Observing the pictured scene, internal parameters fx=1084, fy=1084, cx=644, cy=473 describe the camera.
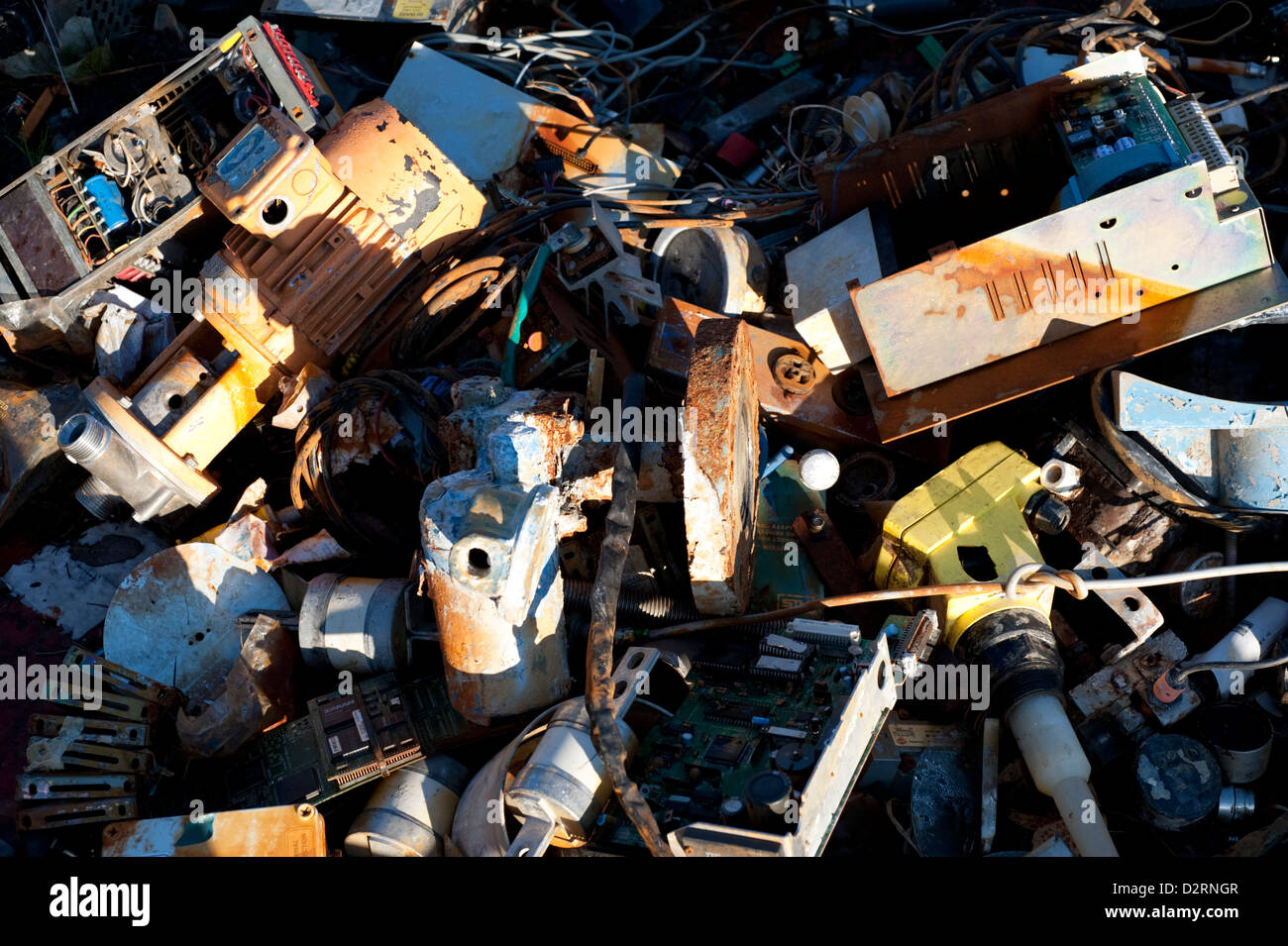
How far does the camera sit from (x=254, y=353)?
4.39m

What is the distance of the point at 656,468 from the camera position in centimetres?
367

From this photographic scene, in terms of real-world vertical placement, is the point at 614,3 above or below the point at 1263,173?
above

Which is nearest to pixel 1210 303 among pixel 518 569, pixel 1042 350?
pixel 1042 350

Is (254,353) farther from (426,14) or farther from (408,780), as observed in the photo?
(426,14)

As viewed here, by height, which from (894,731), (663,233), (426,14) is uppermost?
(426,14)

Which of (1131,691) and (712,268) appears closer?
(1131,691)

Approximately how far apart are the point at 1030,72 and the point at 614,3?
2.39 metres

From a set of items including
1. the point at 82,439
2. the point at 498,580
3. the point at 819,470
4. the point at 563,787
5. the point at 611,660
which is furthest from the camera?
the point at 82,439

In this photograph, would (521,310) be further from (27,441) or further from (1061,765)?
(1061,765)

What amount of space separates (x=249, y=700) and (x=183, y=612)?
59 cm

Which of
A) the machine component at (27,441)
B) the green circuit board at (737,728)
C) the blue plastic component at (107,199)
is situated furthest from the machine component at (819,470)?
the blue plastic component at (107,199)

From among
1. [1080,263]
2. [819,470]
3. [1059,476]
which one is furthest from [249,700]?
[1080,263]

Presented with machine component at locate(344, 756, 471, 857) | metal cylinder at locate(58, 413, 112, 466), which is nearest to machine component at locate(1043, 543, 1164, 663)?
machine component at locate(344, 756, 471, 857)

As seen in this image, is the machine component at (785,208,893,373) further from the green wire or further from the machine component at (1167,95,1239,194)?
the machine component at (1167,95,1239,194)
